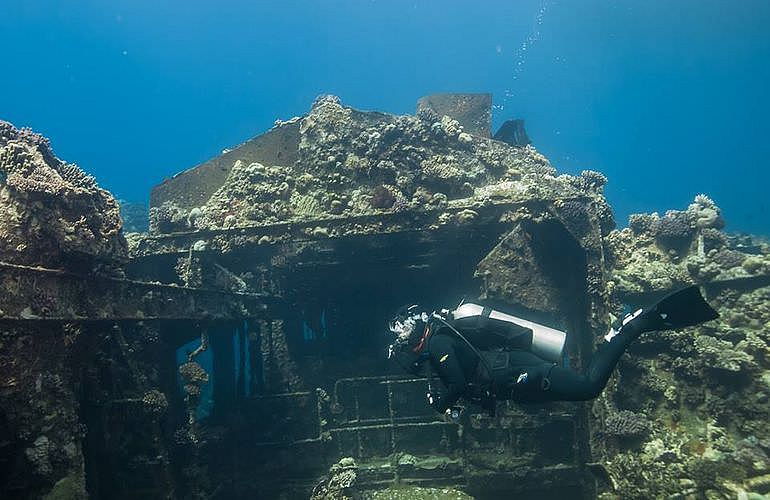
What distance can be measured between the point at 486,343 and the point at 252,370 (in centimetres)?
929

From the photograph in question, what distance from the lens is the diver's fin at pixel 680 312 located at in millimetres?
6441

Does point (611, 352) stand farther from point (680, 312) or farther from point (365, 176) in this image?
point (365, 176)

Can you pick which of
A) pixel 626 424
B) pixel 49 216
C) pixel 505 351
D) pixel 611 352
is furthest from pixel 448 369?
pixel 49 216

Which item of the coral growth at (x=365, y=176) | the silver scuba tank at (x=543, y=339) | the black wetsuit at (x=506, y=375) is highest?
the coral growth at (x=365, y=176)

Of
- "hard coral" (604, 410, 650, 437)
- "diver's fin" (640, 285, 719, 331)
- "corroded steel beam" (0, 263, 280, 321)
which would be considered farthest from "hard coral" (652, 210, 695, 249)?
"corroded steel beam" (0, 263, 280, 321)

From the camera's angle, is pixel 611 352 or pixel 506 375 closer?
pixel 506 375

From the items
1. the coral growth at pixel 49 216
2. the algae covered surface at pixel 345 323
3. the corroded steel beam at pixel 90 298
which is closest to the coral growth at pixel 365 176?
the algae covered surface at pixel 345 323

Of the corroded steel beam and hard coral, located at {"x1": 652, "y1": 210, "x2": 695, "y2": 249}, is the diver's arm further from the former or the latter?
hard coral, located at {"x1": 652, "y1": 210, "x2": 695, "y2": 249}

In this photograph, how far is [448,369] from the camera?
6086 mm

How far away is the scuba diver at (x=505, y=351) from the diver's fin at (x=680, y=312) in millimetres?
12

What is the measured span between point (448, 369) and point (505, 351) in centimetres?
96

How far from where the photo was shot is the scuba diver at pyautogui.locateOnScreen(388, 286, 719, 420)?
614cm

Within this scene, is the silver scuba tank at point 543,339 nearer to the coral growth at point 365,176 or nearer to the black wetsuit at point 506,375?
the black wetsuit at point 506,375

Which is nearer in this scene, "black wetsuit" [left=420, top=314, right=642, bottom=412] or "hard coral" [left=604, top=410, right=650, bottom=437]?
"black wetsuit" [left=420, top=314, right=642, bottom=412]
